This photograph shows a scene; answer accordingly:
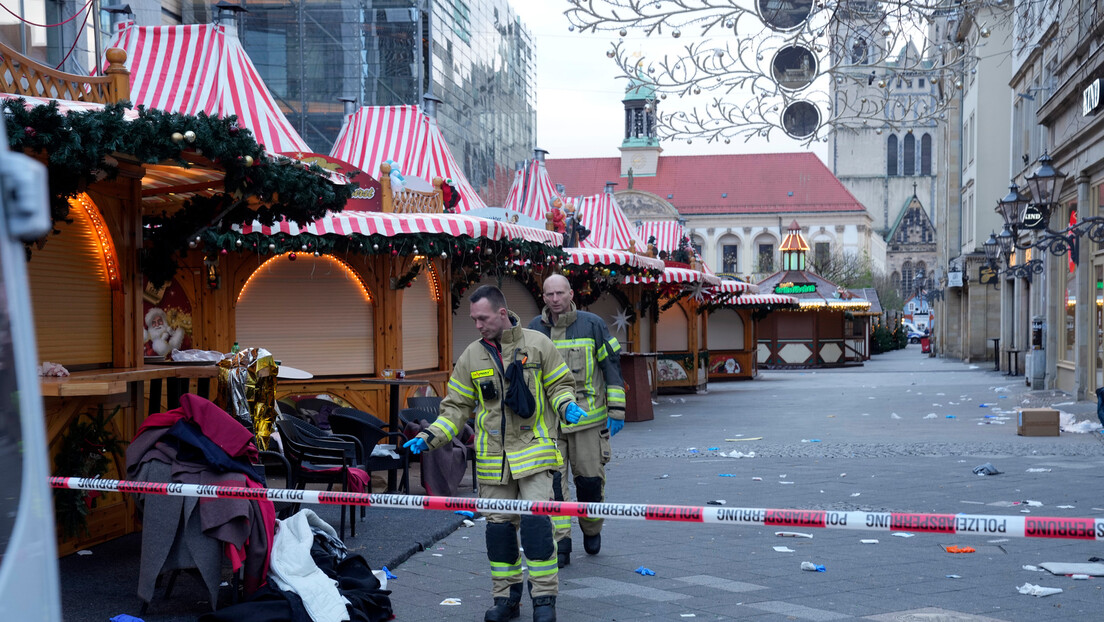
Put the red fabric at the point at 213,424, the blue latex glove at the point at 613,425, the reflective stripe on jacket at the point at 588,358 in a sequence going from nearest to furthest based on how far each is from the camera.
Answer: the red fabric at the point at 213,424 → the blue latex glove at the point at 613,425 → the reflective stripe on jacket at the point at 588,358

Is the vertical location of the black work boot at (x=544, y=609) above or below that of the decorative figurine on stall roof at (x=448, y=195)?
below

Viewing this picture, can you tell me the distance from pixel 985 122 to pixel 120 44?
30.7 metres

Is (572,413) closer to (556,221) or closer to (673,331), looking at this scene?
(556,221)

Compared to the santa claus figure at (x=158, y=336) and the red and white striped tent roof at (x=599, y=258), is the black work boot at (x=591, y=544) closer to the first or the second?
the santa claus figure at (x=158, y=336)

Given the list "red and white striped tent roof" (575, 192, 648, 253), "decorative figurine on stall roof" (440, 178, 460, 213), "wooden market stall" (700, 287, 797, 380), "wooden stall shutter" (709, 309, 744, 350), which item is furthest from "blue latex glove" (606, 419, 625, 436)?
"wooden stall shutter" (709, 309, 744, 350)

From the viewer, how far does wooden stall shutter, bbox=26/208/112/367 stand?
7.31 meters

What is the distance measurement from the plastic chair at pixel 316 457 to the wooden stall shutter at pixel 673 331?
1884 cm

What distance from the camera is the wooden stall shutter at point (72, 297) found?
288 inches

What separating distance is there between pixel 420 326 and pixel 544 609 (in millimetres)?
9191

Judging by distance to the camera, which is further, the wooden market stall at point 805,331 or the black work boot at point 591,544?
the wooden market stall at point 805,331

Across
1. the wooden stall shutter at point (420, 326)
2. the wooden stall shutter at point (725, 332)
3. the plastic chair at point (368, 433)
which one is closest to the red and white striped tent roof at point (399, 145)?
the wooden stall shutter at point (420, 326)

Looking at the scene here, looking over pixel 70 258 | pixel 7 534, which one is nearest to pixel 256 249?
pixel 70 258

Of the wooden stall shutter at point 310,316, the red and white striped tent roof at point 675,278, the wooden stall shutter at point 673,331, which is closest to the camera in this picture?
the wooden stall shutter at point 310,316

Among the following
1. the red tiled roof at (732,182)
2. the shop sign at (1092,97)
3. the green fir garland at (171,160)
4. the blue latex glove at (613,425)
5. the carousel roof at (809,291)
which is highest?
the red tiled roof at (732,182)
